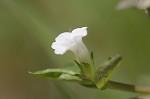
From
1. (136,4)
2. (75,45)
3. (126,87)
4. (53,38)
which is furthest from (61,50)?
(53,38)

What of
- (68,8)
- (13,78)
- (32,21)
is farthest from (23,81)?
(68,8)

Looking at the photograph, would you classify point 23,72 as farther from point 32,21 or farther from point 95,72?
point 95,72

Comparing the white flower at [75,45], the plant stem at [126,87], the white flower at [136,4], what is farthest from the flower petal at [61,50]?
the white flower at [136,4]

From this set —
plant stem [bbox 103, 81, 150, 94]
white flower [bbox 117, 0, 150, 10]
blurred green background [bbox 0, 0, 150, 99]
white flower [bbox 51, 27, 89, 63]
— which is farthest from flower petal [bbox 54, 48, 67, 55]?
blurred green background [bbox 0, 0, 150, 99]

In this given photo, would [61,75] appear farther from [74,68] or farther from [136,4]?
[136,4]

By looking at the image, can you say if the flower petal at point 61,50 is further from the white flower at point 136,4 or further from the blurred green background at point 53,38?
the blurred green background at point 53,38

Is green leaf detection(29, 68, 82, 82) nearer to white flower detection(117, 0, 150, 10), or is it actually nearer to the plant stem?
the plant stem
